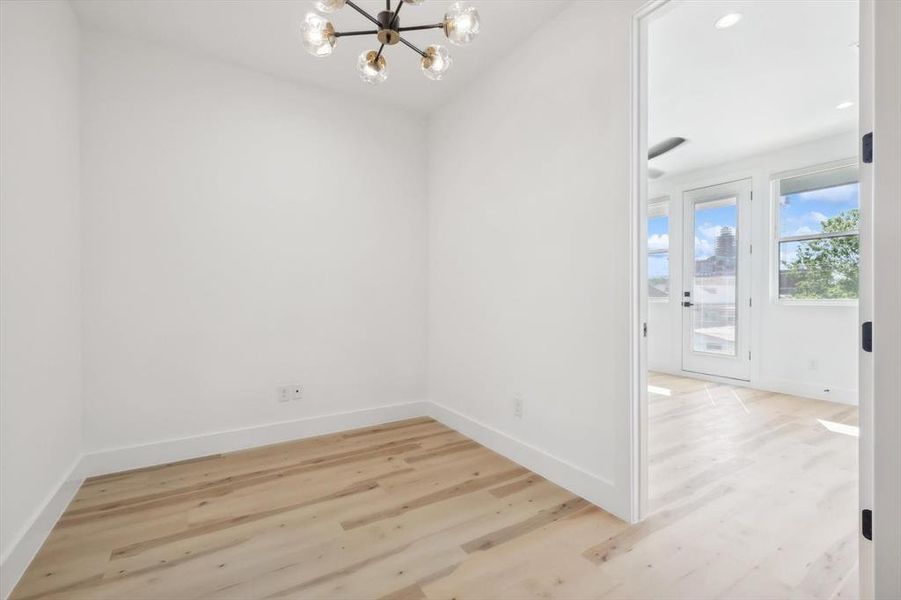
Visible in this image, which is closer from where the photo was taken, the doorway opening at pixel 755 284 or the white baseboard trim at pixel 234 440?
the doorway opening at pixel 755 284

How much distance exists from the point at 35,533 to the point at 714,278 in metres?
6.66

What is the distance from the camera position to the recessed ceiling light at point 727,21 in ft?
8.38

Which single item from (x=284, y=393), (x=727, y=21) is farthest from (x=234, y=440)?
(x=727, y=21)

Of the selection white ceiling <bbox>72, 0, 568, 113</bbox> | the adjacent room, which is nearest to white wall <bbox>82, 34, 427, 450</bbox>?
the adjacent room

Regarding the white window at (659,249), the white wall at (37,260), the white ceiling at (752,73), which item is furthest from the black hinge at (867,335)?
the white window at (659,249)

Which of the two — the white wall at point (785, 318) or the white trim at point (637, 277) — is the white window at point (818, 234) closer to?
the white wall at point (785, 318)

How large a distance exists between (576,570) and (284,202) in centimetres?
302

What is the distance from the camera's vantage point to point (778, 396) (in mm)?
4594

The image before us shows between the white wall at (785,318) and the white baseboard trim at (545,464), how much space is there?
12.8 feet

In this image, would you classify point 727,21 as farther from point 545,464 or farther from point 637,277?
point 545,464

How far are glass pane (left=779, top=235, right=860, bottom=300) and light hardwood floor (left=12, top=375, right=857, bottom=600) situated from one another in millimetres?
2321

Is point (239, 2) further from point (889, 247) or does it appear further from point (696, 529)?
point (696, 529)

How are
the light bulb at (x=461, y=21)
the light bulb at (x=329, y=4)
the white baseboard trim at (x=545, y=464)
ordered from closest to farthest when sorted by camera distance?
the light bulb at (x=329, y=4)
the light bulb at (x=461, y=21)
the white baseboard trim at (x=545, y=464)

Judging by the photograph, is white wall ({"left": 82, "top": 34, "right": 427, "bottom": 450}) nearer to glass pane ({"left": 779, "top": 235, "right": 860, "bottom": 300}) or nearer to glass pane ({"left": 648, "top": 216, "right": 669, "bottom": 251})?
glass pane ({"left": 648, "top": 216, "right": 669, "bottom": 251})
